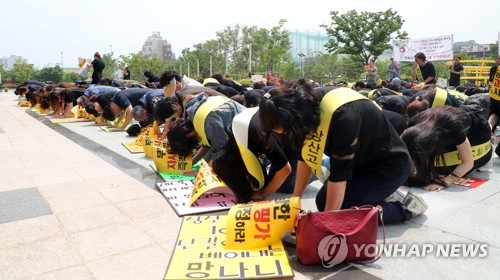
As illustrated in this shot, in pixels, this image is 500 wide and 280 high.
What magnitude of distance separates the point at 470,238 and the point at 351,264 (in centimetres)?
84

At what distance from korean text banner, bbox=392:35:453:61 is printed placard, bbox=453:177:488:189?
28.3 ft

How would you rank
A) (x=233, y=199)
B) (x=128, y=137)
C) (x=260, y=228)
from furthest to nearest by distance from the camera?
(x=128, y=137) < (x=233, y=199) < (x=260, y=228)

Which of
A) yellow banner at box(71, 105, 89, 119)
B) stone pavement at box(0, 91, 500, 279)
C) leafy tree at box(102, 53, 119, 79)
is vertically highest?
leafy tree at box(102, 53, 119, 79)

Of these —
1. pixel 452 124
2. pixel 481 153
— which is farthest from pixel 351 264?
pixel 481 153

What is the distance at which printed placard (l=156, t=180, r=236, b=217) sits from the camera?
292cm

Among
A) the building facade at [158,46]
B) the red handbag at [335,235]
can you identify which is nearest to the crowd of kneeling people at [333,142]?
the red handbag at [335,235]

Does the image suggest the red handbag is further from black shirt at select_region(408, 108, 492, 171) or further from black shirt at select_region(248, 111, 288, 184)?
black shirt at select_region(408, 108, 492, 171)

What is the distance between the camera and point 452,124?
316 centimetres

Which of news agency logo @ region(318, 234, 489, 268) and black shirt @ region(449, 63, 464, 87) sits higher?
black shirt @ region(449, 63, 464, 87)

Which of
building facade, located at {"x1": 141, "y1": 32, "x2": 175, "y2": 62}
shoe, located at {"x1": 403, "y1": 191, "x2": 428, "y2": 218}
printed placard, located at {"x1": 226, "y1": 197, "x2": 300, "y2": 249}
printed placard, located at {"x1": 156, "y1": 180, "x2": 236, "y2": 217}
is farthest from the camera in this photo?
building facade, located at {"x1": 141, "y1": 32, "x2": 175, "y2": 62}

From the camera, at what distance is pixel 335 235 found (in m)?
1.96

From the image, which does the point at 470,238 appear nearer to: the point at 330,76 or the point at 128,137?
the point at 128,137

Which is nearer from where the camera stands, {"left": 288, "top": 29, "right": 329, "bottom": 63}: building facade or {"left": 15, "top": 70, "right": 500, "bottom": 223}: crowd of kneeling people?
{"left": 15, "top": 70, "right": 500, "bottom": 223}: crowd of kneeling people

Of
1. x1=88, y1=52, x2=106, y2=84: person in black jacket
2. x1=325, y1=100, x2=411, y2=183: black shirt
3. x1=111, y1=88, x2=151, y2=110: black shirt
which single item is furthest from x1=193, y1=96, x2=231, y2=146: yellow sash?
x1=88, y1=52, x2=106, y2=84: person in black jacket
